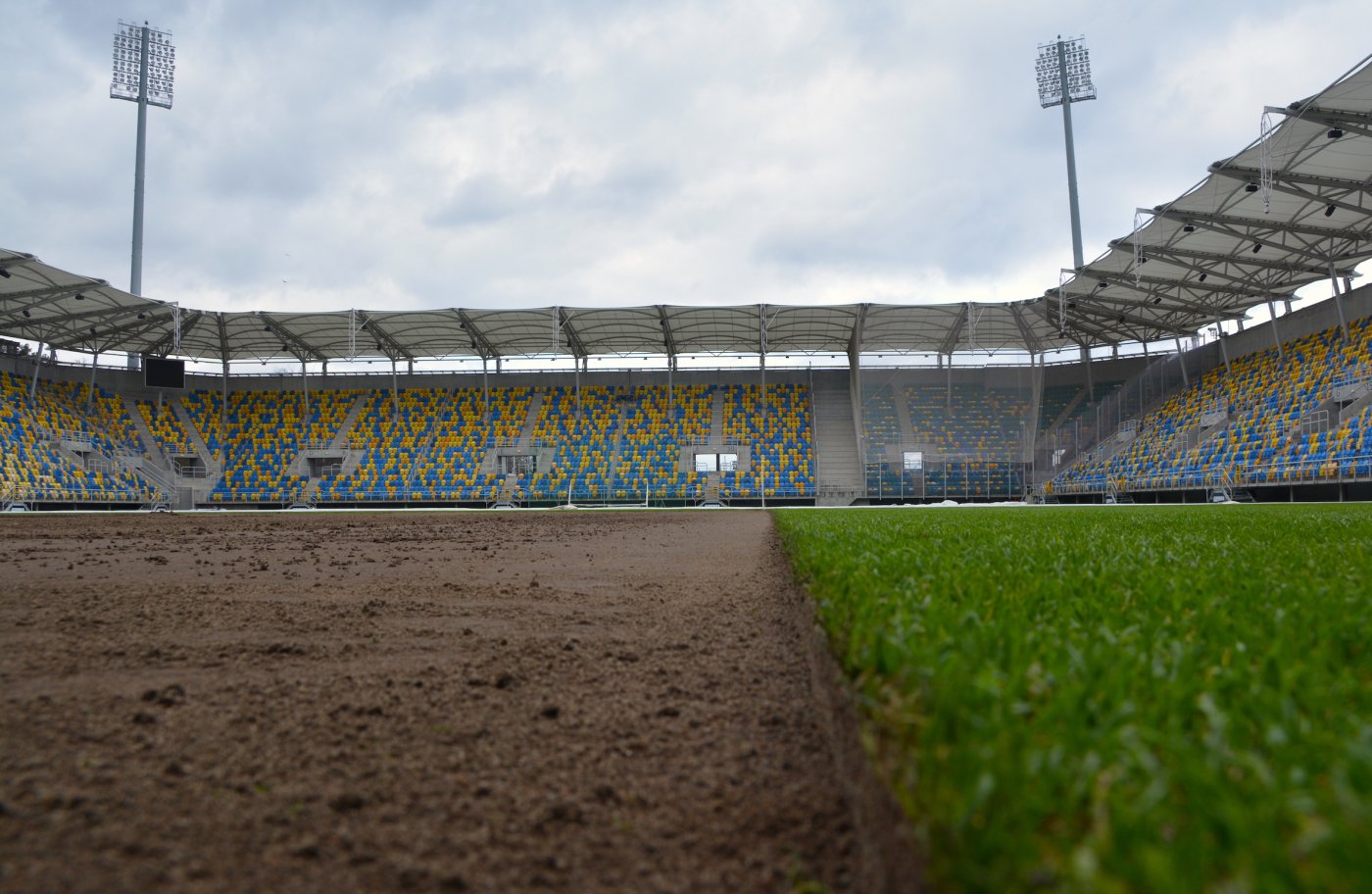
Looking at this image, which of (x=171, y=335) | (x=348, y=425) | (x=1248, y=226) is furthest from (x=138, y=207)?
(x=1248, y=226)

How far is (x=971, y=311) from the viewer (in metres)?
34.0

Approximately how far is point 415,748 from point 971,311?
35013 millimetres

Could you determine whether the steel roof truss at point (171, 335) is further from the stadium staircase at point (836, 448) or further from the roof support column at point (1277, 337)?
the roof support column at point (1277, 337)

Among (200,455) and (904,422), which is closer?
(904,422)

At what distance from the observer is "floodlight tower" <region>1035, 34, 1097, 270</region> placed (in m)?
41.4

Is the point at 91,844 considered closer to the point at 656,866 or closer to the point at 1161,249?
the point at 656,866

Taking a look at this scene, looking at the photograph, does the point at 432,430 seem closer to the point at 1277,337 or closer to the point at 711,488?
the point at 711,488

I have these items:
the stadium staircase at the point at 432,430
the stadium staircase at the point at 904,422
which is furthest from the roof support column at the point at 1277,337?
the stadium staircase at the point at 432,430

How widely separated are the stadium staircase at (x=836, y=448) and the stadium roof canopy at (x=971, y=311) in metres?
2.68

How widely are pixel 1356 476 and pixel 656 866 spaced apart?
28232mm

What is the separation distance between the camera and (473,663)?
350 centimetres

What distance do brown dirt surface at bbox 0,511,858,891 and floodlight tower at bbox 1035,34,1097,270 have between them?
143 ft

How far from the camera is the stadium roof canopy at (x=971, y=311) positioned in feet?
70.0

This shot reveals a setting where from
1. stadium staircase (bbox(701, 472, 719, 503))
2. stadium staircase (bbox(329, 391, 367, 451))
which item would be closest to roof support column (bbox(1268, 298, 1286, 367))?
stadium staircase (bbox(701, 472, 719, 503))
